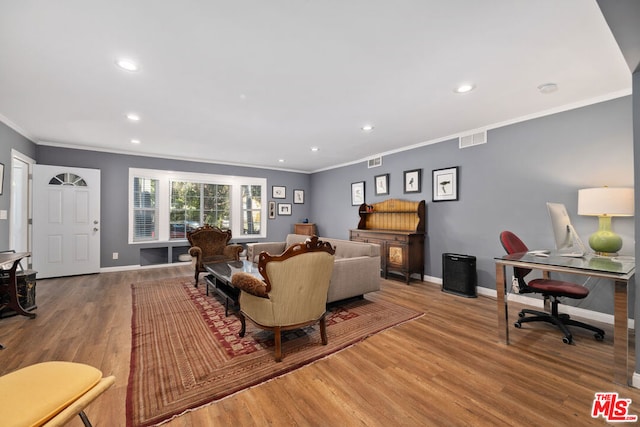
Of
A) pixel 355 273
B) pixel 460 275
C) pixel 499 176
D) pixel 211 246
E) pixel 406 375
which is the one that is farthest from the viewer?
pixel 211 246

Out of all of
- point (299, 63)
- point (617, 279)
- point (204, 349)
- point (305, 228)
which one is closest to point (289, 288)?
point (204, 349)

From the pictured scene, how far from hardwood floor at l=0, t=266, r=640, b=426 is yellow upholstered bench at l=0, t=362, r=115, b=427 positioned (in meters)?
0.62

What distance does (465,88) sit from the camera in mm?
2717

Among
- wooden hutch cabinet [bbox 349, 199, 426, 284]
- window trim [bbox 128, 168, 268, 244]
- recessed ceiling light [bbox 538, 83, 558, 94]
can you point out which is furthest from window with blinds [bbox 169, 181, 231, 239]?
recessed ceiling light [bbox 538, 83, 558, 94]

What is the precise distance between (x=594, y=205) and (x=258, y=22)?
339cm

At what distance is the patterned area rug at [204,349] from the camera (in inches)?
67.5

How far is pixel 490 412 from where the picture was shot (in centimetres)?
158

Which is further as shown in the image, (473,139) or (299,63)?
(473,139)

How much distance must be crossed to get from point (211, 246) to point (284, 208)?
3033 millimetres

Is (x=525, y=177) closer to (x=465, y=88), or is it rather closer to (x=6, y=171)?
(x=465, y=88)

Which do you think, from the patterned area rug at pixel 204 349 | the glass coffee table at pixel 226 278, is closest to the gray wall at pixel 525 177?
the patterned area rug at pixel 204 349

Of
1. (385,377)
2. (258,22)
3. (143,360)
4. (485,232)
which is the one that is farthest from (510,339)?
(258,22)

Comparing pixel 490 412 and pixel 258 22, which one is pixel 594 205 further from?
pixel 258 22

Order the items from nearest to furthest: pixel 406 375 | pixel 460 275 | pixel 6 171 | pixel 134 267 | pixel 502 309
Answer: pixel 406 375
pixel 502 309
pixel 6 171
pixel 460 275
pixel 134 267
